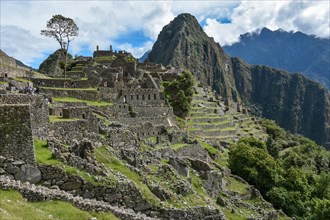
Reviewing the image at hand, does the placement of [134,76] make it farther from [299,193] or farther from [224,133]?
[299,193]

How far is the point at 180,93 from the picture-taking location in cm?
6075

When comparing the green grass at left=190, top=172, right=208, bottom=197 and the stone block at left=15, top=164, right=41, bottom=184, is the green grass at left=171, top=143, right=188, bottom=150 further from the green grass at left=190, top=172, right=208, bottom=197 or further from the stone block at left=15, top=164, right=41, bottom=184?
the stone block at left=15, top=164, right=41, bottom=184

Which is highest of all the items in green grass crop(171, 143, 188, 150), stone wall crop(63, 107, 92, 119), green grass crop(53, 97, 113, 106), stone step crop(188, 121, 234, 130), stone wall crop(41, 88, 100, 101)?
stone wall crop(41, 88, 100, 101)

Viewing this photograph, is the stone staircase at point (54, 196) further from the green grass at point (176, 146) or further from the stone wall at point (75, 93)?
the stone wall at point (75, 93)

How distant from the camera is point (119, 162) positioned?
62.5 ft

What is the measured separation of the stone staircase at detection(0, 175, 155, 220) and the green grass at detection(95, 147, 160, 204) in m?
2.09

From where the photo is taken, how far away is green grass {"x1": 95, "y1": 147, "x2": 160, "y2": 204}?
54.0 ft

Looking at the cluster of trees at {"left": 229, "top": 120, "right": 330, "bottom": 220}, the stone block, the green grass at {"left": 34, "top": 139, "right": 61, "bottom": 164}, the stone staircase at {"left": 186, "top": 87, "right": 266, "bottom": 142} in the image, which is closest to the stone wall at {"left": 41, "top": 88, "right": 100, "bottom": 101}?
the green grass at {"left": 34, "top": 139, "right": 61, "bottom": 164}

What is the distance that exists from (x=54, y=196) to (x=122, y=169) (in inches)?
209

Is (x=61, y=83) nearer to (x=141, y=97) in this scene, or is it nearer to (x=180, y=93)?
(x=141, y=97)

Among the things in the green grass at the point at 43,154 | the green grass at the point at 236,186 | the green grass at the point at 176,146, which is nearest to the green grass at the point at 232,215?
the green grass at the point at 236,186

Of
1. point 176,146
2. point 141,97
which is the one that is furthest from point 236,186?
point 141,97

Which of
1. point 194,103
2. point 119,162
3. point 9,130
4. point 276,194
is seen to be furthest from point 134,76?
point 9,130

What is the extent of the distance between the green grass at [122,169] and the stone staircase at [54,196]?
2094 millimetres
